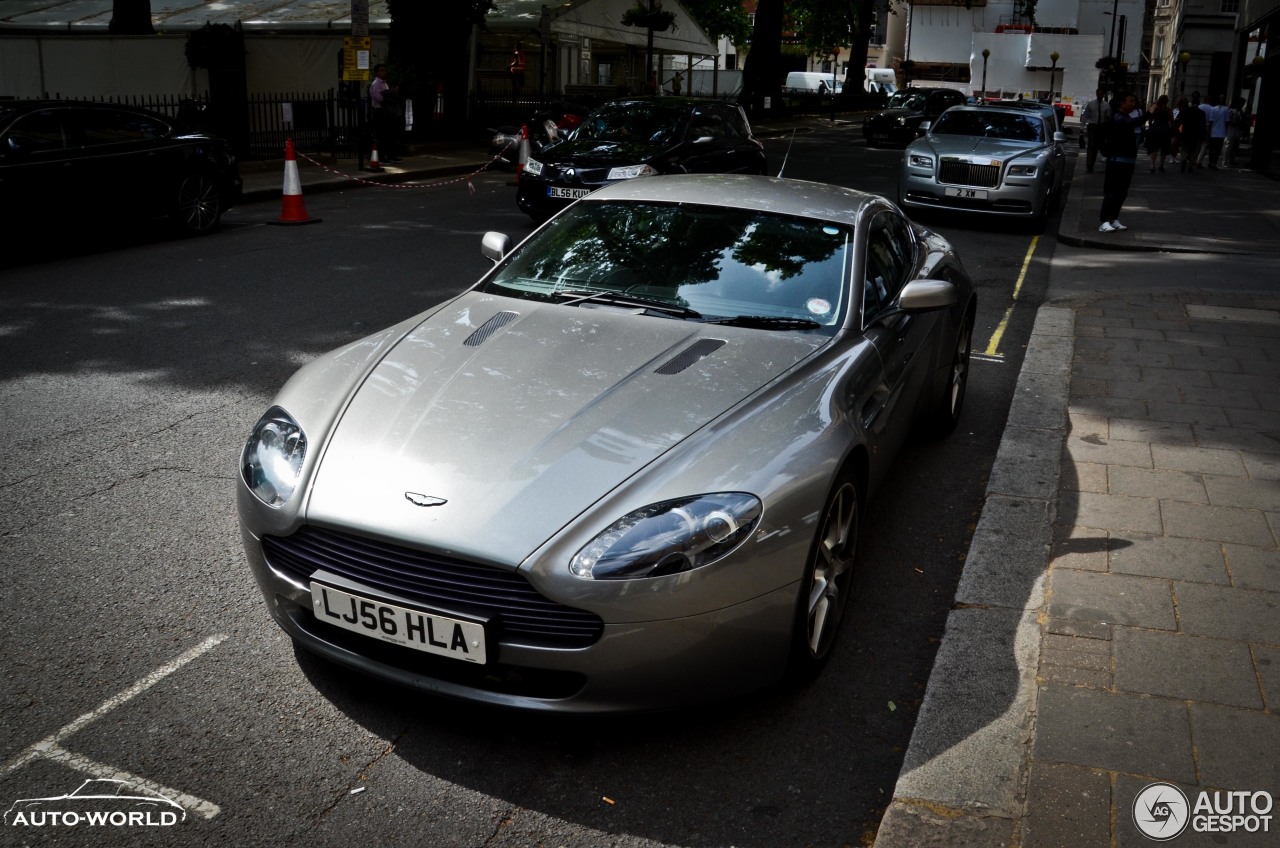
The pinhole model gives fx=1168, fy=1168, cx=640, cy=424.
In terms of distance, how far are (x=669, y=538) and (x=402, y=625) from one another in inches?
29.5

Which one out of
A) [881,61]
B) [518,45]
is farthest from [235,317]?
[881,61]

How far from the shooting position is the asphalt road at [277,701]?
9.83 feet

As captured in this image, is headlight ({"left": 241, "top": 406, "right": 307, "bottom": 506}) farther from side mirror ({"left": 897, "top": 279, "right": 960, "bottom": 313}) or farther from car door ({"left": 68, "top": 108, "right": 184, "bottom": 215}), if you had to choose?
car door ({"left": 68, "top": 108, "right": 184, "bottom": 215})

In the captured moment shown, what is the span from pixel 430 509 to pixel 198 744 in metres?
0.94

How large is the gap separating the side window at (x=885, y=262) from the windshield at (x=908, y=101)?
3065 centimetres

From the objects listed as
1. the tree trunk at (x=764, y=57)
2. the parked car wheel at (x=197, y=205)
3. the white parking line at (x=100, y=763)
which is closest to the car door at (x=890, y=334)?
the white parking line at (x=100, y=763)

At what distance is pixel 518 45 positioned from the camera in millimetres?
31922

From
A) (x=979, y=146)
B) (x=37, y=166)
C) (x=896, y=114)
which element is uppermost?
(x=896, y=114)

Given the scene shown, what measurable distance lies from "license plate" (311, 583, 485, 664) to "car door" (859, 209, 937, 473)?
1.68 metres

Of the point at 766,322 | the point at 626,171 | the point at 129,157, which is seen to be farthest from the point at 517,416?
the point at 626,171

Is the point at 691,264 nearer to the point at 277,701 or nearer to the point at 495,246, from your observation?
the point at 495,246

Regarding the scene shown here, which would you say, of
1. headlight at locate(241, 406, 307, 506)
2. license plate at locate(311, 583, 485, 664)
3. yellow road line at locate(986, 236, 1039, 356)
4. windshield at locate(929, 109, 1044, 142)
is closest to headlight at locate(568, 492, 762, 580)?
license plate at locate(311, 583, 485, 664)

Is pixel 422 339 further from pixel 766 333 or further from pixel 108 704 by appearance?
pixel 108 704

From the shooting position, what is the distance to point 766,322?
4.39 meters
